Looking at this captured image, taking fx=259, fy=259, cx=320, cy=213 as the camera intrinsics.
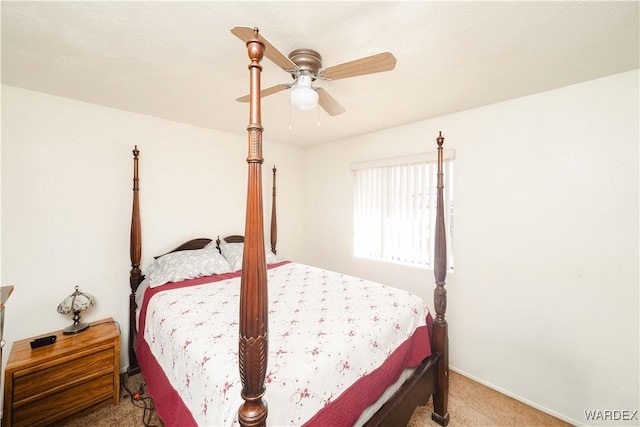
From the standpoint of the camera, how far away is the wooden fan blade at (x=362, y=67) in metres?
1.19

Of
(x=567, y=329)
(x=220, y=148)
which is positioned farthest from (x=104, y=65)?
(x=567, y=329)

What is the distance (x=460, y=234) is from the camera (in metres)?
2.48

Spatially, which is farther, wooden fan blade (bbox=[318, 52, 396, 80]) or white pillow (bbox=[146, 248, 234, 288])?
white pillow (bbox=[146, 248, 234, 288])

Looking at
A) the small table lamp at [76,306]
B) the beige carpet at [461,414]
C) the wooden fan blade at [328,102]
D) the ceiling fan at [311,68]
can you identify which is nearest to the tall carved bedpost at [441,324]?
the beige carpet at [461,414]

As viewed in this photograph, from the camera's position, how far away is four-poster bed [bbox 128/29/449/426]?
2.60 ft

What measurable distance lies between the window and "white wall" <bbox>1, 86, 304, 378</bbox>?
1.79m

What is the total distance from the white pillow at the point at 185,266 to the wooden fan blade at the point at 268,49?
1977 mm

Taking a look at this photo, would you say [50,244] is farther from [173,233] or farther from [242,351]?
[242,351]

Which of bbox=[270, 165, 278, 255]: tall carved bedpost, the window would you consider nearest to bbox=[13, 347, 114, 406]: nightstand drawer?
bbox=[270, 165, 278, 255]: tall carved bedpost

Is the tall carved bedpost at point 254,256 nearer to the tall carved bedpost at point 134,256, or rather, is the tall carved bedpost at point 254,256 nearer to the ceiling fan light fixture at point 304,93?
the ceiling fan light fixture at point 304,93

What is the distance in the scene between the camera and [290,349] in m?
1.29

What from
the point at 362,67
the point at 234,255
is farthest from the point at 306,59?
the point at 234,255

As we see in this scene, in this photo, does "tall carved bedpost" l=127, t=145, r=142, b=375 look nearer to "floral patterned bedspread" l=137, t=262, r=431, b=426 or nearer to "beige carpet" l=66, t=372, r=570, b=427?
"beige carpet" l=66, t=372, r=570, b=427

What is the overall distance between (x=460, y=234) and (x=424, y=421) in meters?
1.56
